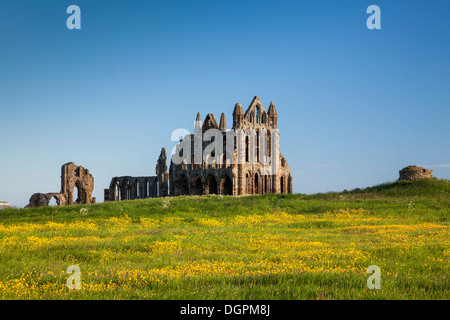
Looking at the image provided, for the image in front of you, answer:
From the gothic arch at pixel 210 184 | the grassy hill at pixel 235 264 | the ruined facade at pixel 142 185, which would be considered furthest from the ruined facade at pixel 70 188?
the grassy hill at pixel 235 264

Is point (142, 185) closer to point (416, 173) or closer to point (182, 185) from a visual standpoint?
point (182, 185)

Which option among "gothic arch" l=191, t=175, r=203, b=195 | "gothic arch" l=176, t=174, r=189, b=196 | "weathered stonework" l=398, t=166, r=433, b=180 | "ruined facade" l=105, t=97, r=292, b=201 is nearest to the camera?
"weathered stonework" l=398, t=166, r=433, b=180

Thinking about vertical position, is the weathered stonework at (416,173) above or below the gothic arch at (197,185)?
above

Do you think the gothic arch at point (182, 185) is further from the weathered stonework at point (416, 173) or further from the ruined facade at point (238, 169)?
the weathered stonework at point (416, 173)

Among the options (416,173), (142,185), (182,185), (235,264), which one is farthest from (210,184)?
(235,264)

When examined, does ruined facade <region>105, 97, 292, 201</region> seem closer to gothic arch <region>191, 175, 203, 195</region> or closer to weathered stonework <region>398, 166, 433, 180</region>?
gothic arch <region>191, 175, 203, 195</region>

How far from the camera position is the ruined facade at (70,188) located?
6381cm

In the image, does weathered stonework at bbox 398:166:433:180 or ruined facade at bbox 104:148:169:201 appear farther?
ruined facade at bbox 104:148:169:201

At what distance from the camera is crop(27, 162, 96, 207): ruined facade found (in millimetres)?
63812

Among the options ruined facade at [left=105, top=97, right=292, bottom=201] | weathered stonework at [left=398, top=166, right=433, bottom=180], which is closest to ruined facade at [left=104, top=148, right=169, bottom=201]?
ruined facade at [left=105, top=97, right=292, bottom=201]

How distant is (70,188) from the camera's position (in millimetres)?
68062

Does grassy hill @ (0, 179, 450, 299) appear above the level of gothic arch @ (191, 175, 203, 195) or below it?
below
